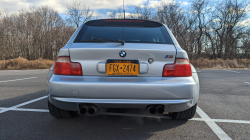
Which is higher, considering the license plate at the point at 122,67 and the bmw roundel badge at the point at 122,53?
the bmw roundel badge at the point at 122,53

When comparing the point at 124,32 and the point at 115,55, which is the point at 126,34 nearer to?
the point at 124,32

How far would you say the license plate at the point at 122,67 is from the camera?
7.12ft

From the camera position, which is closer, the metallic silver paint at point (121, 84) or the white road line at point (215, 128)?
the metallic silver paint at point (121, 84)

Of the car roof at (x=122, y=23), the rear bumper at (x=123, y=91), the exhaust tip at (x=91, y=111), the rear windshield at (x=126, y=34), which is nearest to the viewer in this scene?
the rear bumper at (x=123, y=91)

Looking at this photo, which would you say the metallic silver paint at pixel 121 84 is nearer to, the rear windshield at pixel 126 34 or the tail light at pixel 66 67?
the tail light at pixel 66 67

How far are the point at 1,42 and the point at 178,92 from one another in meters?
42.5

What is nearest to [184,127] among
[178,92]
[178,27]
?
[178,92]

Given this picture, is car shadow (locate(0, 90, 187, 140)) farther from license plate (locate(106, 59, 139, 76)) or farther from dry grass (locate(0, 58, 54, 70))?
dry grass (locate(0, 58, 54, 70))

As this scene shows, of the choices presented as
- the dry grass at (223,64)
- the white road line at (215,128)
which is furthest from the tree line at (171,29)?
the white road line at (215,128)

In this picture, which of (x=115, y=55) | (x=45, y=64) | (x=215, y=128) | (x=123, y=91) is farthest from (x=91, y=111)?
(x=45, y=64)

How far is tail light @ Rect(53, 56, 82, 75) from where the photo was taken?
2231 mm

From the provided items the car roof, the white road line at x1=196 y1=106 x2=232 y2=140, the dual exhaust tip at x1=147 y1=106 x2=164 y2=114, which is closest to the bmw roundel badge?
the dual exhaust tip at x1=147 y1=106 x2=164 y2=114

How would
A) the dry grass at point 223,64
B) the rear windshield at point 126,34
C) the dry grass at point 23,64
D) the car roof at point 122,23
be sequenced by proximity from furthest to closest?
the dry grass at point 223,64, the dry grass at point 23,64, the car roof at point 122,23, the rear windshield at point 126,34

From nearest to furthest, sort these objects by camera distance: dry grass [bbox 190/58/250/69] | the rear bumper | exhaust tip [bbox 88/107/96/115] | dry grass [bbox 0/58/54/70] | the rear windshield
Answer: the rear bumper, exhaust tip [bbox 88/107/96/115], the rear windshield, dry grass [bbox 0/58/54/70], dry grass [bbox 190/58/250/69]
